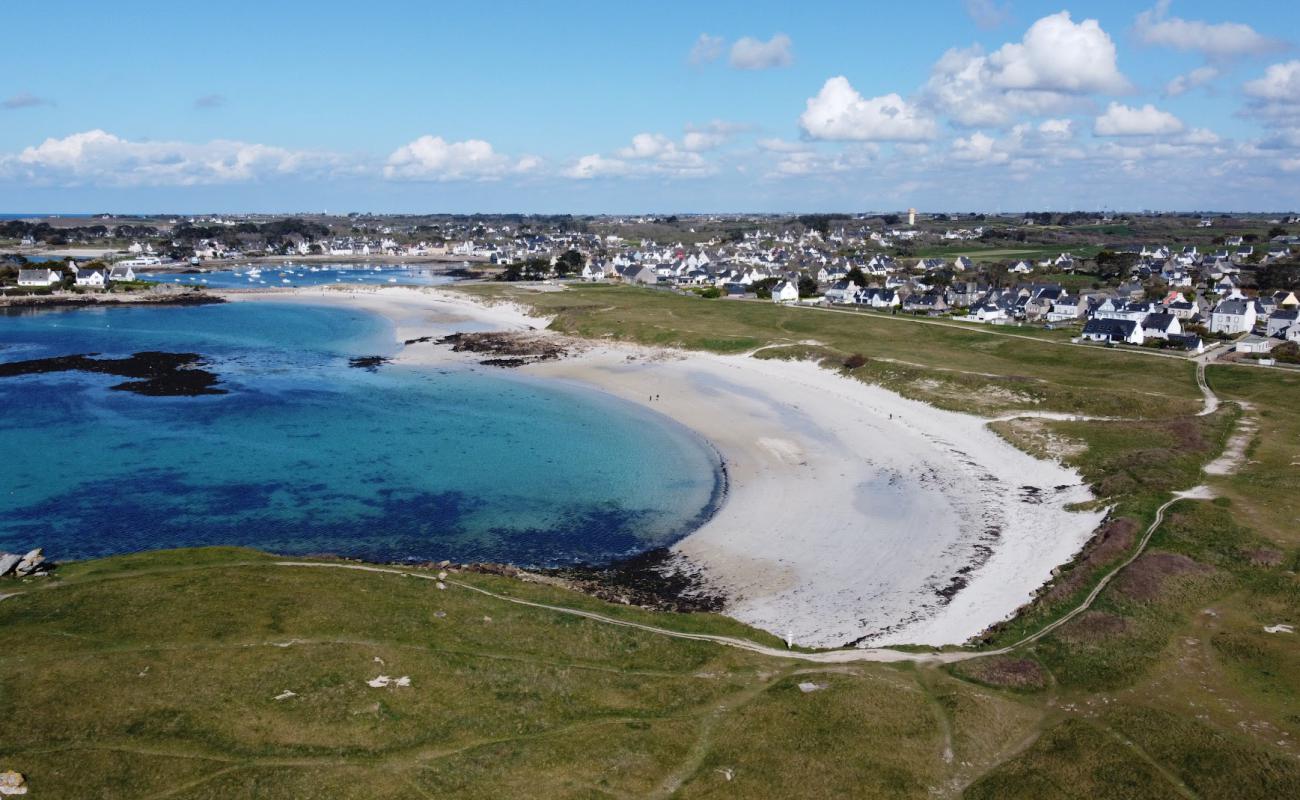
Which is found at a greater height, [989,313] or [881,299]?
[881,299]

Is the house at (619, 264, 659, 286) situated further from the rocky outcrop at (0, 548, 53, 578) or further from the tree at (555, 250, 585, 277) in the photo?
the rocky outcrop at (0, 548, 53, 578)

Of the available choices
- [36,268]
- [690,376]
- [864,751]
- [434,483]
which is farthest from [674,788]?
[36,268]

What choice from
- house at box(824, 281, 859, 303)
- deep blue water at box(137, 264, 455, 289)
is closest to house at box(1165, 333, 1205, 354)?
house at box(824, 281, 859, 303)

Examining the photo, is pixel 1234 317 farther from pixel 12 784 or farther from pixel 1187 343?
pixel 12 784

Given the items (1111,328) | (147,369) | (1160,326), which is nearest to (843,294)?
(1111,328)

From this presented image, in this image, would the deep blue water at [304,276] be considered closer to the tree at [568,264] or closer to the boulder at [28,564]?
the tree at [568,264]

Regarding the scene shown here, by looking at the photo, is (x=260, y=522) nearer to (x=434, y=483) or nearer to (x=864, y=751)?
(x=434, y=483)
